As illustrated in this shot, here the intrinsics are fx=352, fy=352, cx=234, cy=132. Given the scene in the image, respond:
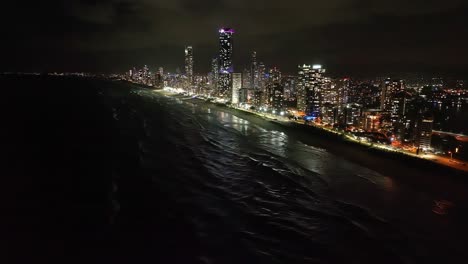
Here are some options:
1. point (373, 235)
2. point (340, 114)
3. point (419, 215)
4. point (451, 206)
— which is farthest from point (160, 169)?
point (340, 114)

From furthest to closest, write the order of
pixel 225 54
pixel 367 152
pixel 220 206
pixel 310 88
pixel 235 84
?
1. pixel 225 54
2. pixel 235 84
3. pixel 310 88
4. pixel 367 152
5. pixel 220 206

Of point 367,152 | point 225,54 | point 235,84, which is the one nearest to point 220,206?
point 367,152

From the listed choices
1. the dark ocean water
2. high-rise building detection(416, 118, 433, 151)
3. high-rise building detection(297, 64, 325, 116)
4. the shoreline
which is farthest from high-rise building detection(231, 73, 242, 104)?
the dark ocean water

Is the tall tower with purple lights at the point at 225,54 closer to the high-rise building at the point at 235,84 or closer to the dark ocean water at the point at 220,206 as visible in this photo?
the high-rise building at the point at 235,84

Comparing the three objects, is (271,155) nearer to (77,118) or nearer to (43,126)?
(43,126)

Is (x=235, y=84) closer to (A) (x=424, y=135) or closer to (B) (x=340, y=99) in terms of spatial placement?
(B) (x=340, y=99)

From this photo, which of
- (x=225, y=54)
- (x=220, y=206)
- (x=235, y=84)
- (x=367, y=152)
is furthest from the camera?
(x=225, y=54)
